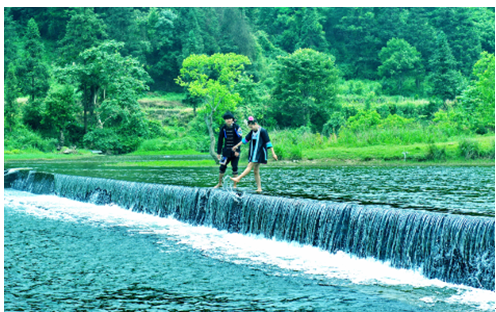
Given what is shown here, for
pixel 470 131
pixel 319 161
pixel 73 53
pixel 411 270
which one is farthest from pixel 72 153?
pixel 411 270

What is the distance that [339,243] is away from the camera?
9602 millimetres

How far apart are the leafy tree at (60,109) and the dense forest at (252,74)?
0.11m

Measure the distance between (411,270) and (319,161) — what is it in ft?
51.3

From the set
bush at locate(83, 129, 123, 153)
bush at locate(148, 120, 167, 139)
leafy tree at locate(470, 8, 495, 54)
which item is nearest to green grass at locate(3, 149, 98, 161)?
bush at locate(83, 129, 123, 153)

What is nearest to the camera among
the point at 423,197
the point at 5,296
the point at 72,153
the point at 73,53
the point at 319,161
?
the point at 5,296

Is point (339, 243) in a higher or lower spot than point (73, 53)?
lower

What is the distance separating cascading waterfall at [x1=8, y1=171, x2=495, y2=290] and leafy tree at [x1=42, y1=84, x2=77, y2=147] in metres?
30.1

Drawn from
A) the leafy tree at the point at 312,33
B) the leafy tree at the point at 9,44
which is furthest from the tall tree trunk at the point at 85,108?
the leafy tree at the point at 312,33

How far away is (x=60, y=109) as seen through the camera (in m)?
42.2

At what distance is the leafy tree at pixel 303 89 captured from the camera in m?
47.5

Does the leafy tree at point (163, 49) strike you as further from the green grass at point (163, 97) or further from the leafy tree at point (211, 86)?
the leafy tree at point (211, 86)

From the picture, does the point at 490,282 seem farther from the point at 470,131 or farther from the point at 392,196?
the point at 470,131

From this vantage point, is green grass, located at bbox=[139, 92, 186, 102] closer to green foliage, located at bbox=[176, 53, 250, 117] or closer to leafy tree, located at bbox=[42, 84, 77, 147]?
leafy tree, located at bbox=[42, 84, 77, 147]

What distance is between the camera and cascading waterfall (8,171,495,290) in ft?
25.6
